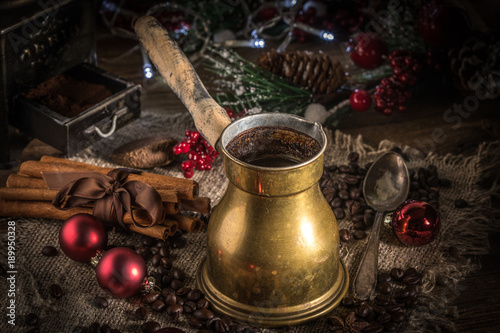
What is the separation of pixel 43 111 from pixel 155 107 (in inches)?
19.1

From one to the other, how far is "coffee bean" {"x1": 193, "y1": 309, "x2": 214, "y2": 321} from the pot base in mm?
30

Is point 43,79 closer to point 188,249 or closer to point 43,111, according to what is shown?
point 43,111

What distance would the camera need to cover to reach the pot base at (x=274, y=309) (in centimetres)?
123

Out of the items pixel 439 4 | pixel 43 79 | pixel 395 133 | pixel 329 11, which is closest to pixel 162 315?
pixel 43 79

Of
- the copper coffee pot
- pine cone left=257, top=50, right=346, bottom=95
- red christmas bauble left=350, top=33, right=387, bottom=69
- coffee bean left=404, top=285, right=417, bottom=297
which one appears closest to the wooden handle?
the copper coffee pot

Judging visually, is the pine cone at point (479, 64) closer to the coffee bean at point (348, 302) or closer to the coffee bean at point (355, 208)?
the coffee bean at point (355, 208)

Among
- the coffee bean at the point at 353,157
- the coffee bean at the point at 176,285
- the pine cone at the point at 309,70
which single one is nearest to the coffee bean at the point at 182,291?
the coffee bean at the point at 176,285

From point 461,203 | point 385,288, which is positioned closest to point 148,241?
point 385,288

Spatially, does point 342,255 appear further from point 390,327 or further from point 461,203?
point 461,203

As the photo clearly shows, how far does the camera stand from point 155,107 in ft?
6.95

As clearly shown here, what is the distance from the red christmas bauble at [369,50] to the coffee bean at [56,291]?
4.51 feet

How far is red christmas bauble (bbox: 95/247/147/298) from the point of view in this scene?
4.22ft

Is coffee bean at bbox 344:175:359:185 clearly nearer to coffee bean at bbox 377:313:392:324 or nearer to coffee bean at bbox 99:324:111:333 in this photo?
coffee bean at bbox 377:313:392:324

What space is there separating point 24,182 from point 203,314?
2.22 ft
